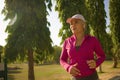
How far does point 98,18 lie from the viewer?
153 ft

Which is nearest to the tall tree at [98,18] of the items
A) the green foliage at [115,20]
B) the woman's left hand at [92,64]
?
the green foliage at [115,20]

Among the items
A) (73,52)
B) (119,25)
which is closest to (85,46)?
(73,52)

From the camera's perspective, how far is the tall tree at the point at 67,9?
37375 millimetres

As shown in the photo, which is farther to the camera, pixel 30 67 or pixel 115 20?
pixel 115 20

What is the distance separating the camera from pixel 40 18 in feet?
86.7

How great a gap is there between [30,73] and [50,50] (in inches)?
107

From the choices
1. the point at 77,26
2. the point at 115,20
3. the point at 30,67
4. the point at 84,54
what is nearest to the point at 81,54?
the point at 84,54

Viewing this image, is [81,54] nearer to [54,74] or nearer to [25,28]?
[25,28]

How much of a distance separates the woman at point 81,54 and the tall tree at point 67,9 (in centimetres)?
3351

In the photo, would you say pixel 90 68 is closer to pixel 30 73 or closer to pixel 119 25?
pixel 30 73

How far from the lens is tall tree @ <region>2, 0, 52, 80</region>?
26.2 metres

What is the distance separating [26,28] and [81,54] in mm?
22840

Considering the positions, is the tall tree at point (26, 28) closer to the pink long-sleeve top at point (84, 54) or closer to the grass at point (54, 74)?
the grass at point (54, 74)

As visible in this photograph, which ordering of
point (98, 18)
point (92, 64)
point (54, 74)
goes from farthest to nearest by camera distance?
point (54, 74), point (98, 18), point (92, 64)
